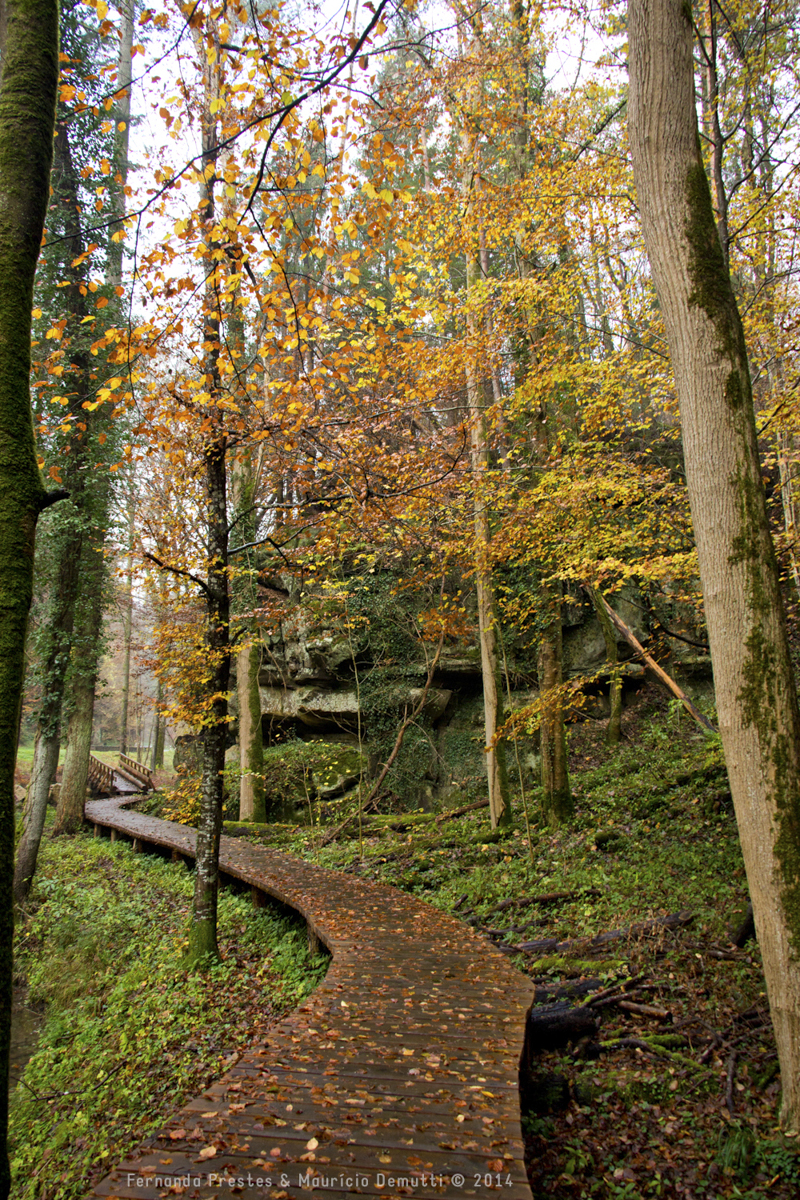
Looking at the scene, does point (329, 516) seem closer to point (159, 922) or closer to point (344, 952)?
point (344, 952)

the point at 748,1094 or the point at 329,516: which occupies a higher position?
the point at 329,516

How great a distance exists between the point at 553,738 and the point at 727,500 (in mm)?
6384

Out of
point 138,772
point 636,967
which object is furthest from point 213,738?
point 138,772

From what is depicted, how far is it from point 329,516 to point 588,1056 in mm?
5211

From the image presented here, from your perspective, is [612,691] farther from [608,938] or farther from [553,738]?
[608,938]

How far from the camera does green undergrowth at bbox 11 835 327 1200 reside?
4812 millimetres

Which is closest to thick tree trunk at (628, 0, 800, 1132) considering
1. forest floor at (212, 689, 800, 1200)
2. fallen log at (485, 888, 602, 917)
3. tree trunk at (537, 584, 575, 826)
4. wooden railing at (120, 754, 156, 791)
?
forest floor at (212, 689, 800, 1200)

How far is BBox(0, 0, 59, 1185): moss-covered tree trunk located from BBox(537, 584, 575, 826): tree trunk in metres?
7.70

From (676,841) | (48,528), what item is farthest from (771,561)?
(48,528)

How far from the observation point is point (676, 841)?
26.3ft

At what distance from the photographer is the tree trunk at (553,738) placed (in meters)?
9.41

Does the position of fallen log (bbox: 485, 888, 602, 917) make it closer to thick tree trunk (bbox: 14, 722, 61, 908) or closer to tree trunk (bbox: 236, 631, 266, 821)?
tree trunk (bbox: 236, 631, 266, 821)

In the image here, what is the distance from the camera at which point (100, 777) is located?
2136 cm

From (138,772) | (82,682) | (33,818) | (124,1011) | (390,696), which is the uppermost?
(82,682)
